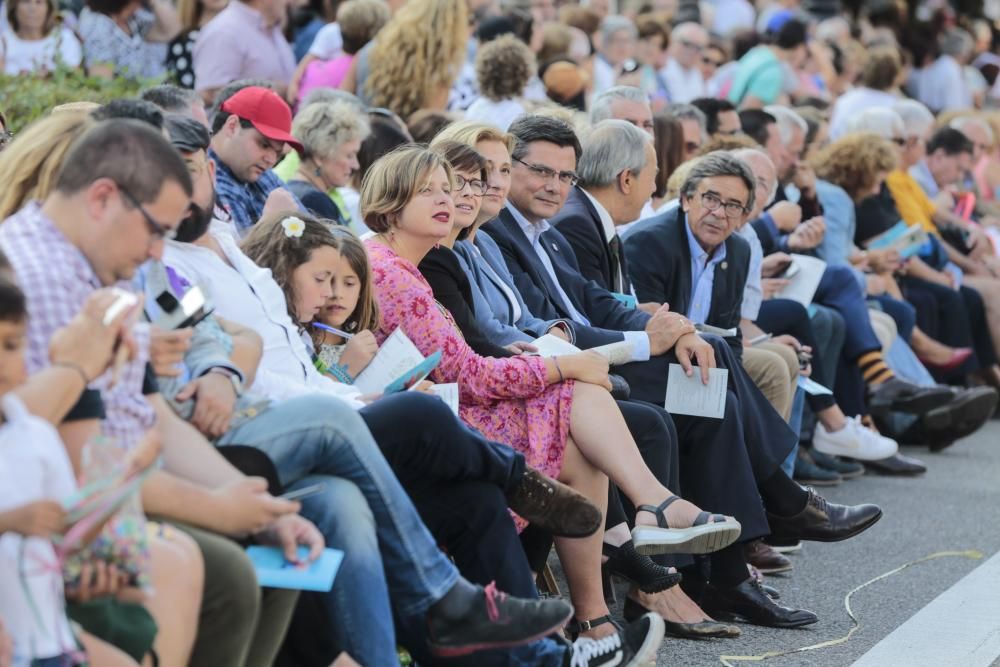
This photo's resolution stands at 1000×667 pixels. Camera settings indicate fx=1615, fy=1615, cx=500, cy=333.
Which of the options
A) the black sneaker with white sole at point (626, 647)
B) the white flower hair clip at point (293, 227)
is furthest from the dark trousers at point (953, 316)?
the white flower hair clip at point (293, 227)

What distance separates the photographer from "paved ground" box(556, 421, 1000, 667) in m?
5.04

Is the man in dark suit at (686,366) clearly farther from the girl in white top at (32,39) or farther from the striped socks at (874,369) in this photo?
the girl in white top at (32,39)

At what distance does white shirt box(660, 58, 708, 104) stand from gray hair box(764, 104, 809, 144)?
248 cm

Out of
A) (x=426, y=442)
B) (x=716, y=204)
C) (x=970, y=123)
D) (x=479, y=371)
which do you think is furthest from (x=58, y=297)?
(x=970, y=123)

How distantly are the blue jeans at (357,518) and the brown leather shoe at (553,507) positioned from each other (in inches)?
18.9

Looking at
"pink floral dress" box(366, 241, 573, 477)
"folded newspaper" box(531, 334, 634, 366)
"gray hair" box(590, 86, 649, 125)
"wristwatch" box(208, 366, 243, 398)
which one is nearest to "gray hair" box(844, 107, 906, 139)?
"gray hair" box(590, 86, 649, 125)

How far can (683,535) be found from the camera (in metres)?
4.82

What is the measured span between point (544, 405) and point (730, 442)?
91cm

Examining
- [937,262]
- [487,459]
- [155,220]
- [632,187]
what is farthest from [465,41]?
[155,220]

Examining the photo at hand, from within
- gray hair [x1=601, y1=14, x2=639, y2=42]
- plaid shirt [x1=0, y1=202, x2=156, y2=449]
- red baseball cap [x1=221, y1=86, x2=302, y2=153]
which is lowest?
gray hair [x1=601, y1=14, x2=639, y2=42]

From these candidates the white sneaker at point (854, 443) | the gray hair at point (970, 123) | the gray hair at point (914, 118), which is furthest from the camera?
the gray hair at point (970, 123)

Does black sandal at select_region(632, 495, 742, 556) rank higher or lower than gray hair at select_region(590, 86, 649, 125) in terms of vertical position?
lower

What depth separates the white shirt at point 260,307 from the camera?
425 centimetres

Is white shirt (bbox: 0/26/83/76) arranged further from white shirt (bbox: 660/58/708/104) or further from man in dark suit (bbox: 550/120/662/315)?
white shirt (bbox: 660/58/708/104)
